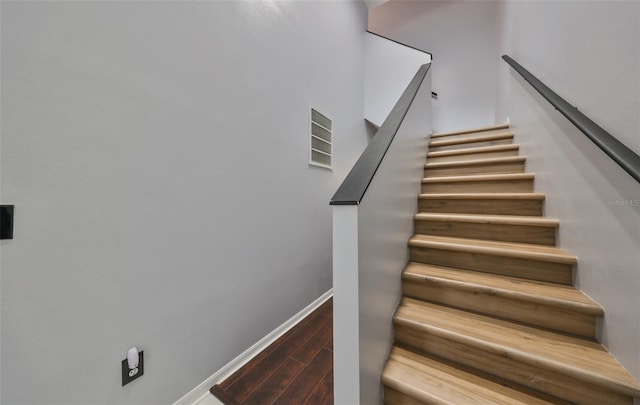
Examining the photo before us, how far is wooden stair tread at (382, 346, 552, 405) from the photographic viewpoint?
895 mm

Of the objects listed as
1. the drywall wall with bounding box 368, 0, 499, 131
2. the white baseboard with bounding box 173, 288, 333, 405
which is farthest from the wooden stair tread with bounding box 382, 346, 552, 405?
the drywall wall with bounding box 368, 0, 499, 131

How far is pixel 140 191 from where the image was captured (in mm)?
1046

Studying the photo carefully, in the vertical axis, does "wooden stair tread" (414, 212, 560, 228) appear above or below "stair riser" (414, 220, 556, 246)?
above

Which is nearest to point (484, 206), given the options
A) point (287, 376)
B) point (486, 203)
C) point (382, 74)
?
point (486, 203)

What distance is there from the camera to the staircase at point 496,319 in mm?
887


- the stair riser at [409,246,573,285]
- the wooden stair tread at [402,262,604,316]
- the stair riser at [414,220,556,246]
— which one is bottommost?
the wooden stair tread at [402,262,604,316]

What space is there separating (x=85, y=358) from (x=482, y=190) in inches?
99.9

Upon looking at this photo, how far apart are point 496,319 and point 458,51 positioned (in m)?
4.50

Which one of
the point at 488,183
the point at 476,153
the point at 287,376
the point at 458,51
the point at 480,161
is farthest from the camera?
the point at 458,51

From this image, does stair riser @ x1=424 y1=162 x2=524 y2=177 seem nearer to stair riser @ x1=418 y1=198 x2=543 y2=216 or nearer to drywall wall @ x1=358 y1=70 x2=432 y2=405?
stair riser @ x1=418 y1=198 x2=543 y2=216

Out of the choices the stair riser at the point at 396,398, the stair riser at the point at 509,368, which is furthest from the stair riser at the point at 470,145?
the stair riser at the point at 396,398

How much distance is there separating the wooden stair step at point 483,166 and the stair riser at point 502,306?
4.07ft

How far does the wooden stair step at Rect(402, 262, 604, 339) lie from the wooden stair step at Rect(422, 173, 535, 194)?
79cm

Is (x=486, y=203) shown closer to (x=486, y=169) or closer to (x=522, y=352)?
(x=486, y=169)
